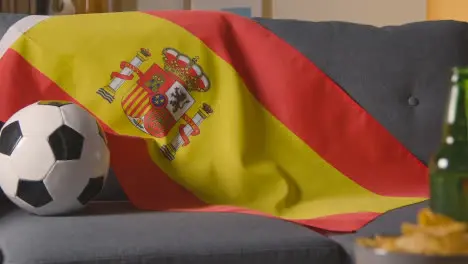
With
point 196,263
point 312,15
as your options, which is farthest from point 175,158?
point 312,15

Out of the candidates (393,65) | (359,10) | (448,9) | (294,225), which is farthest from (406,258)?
(359,10)

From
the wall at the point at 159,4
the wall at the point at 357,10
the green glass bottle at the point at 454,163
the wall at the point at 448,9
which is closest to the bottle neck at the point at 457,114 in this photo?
the green glass bottle at the point at 454,163

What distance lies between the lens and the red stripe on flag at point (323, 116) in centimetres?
182

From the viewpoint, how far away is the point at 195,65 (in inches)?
71.3

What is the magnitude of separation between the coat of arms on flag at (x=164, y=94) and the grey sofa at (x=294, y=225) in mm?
165

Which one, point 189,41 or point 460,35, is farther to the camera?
point 460,35

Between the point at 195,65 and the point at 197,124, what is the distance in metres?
0.15

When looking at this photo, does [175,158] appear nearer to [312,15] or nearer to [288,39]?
[288,39]

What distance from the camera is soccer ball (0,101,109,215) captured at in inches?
57.1

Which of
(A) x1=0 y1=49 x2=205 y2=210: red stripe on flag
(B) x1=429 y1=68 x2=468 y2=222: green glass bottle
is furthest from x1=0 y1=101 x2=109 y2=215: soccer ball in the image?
Answer: (B) x1=429 y1=68 x2=468 y2=222: green glass bottle

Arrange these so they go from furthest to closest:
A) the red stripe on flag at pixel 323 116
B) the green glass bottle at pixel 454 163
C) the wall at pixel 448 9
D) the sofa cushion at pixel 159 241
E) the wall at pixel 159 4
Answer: the wall at pixel 159 4 < the wall at pixel 448 9 < the red stripe on flag at pixel 323 116 < the sofa cushion at pixel 159 241 < the green glass bottle at pixel 454 163

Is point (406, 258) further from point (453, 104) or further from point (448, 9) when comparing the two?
point (448, 9)

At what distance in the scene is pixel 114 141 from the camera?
1.69 meters

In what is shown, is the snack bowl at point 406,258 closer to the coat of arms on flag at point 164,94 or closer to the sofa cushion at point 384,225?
the sofa cushion at point 384,225
